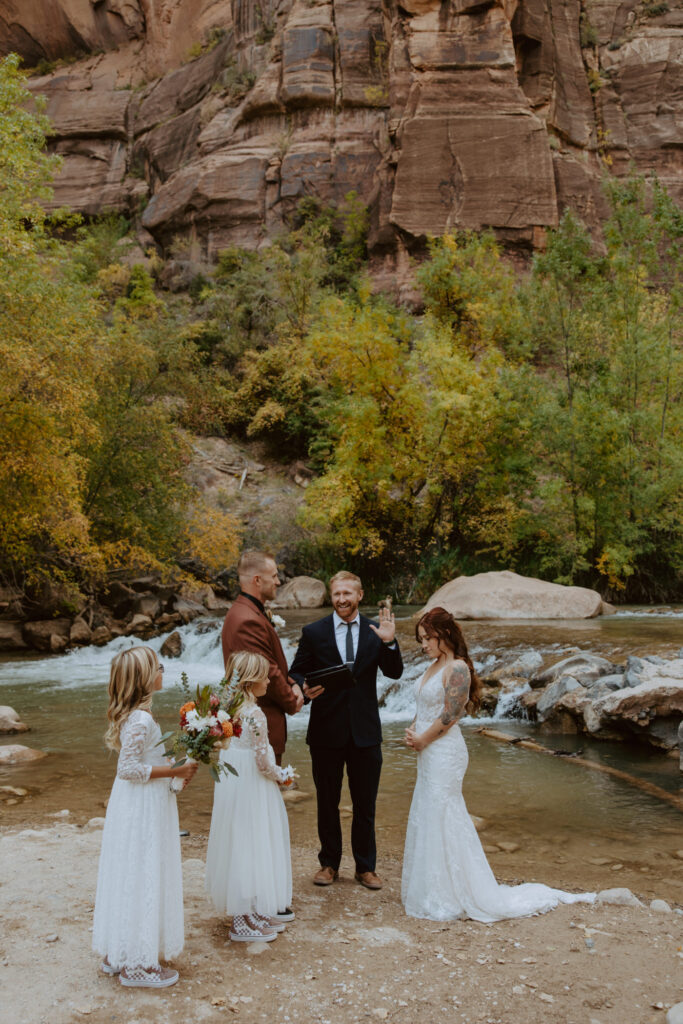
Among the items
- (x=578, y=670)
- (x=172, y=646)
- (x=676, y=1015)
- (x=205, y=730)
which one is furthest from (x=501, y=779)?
(x=172, y=646)

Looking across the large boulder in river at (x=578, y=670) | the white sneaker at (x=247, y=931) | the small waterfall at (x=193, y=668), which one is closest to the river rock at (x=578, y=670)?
the large boulder in river at (x=578, y=670)

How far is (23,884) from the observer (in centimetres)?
476

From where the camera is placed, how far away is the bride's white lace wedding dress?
424 centimetres

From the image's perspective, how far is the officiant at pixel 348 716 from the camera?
15.3ft

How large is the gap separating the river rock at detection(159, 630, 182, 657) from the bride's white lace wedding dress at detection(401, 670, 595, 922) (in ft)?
40.6

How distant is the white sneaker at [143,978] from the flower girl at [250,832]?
51 centimetres

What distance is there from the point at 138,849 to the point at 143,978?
20.6 inches

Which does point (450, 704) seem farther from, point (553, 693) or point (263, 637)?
point (553, 693)

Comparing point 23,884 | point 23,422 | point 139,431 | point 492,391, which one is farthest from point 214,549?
point 23,884

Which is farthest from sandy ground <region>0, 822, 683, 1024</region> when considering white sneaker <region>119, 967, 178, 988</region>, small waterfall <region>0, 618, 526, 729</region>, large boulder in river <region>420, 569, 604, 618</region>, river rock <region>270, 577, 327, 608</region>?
river rock <region>270, 577, 327, 608</region>

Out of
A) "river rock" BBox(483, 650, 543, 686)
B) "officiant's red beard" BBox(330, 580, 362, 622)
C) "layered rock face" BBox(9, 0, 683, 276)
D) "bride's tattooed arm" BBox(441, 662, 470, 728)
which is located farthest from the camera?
"layered rock face" BBox(9, 0, 683, 276)

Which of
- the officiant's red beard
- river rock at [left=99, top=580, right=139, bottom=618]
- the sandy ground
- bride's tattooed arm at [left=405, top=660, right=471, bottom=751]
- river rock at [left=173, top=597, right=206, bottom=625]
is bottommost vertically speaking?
the sandy ground

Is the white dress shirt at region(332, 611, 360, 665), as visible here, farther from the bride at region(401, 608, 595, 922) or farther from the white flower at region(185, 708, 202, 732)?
the white flower at region(185, 708, 202, 732)

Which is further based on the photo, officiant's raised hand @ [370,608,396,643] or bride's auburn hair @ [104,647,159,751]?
officiant's raised hand @ [370,608,396,643]
